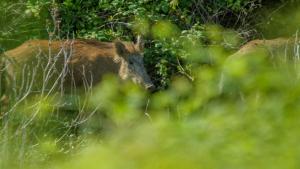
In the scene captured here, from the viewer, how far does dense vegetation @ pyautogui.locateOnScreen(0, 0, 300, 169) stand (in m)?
3.62

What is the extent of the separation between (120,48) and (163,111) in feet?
25.9

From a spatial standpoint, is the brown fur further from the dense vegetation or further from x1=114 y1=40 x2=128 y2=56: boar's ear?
x1=114 y1=40 x2=128 y2=56: boar's ear

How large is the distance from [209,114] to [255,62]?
0.52 meters

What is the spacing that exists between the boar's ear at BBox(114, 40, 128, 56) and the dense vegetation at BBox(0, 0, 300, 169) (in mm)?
448

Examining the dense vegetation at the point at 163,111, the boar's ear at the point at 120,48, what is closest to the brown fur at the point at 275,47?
the dense vegetation at the point at 163,111

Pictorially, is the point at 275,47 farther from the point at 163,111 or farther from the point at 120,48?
the point at 163,111

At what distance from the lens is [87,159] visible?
3447 millimetres

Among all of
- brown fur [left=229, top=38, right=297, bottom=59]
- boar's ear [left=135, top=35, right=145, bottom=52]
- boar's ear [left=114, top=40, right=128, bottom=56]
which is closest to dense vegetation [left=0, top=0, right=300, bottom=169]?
boar's ear [left=135, top=35, right=145, bottom=52]

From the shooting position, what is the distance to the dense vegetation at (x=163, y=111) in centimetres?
362

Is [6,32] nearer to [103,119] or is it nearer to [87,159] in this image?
[103,119]

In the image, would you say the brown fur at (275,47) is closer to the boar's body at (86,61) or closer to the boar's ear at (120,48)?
the boar's body at (86,61)

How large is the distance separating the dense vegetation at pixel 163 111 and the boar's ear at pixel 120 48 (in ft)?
1.47

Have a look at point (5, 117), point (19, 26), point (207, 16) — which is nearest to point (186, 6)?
point (207, 16)

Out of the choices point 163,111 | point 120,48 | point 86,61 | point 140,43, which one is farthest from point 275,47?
point 163,111
